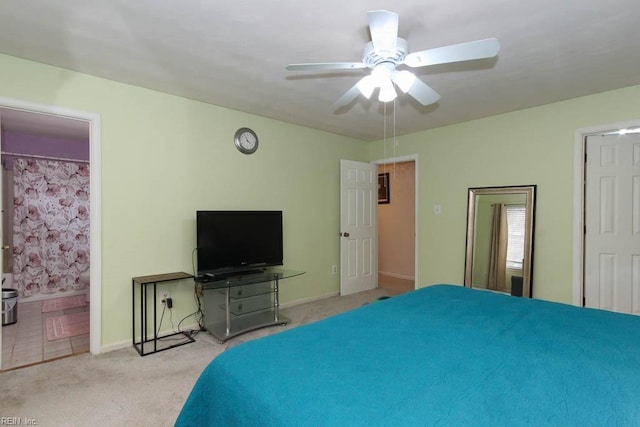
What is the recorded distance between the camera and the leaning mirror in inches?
144

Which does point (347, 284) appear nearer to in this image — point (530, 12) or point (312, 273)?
point (312, 273)

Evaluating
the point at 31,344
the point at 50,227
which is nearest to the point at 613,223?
the point at 31,344

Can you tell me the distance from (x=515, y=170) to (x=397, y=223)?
2.50 metres

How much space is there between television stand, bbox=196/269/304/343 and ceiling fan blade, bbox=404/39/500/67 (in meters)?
2.47

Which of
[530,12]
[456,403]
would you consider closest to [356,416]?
[456,403]

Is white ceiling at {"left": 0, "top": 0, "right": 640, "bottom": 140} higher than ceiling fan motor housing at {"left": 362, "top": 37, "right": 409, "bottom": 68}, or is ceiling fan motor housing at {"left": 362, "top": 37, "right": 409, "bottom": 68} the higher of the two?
white ceiling at {"left": 0, "top": 0, "right": 640, "bottom": 140}

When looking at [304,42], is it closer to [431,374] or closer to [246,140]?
[246,140]

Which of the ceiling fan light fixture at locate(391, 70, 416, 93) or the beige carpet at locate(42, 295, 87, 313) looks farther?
the beige carpet at locate(42, 295, 87, 313)

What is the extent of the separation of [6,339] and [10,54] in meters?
2.57

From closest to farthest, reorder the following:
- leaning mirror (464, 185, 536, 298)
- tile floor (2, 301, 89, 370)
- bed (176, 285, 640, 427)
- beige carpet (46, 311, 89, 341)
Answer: bed (176, 285, 640, 427) < tile floor (2, 301, 89, 370) < beige carpet (46, 311, 89, 341) < leaning mirror (464, 185, 536, 298)

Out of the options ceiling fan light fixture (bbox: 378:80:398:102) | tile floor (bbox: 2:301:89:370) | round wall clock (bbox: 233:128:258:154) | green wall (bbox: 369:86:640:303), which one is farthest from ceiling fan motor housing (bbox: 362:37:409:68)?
tile floor (bbox: 2:301:89:370)

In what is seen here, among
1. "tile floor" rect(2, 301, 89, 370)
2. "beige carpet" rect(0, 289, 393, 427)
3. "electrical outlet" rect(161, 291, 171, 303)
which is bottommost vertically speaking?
"tile floor" rect(2, 301, 89, 370)

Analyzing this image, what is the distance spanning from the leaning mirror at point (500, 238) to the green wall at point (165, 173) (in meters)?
2.11

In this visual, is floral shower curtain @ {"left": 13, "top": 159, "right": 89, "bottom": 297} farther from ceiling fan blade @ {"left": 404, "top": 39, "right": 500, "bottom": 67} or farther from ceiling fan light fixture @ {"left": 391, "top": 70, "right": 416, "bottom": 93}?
ceiling fan blade @ {"left": 404, "top": 39, "right": 500, "bottom": 67}
